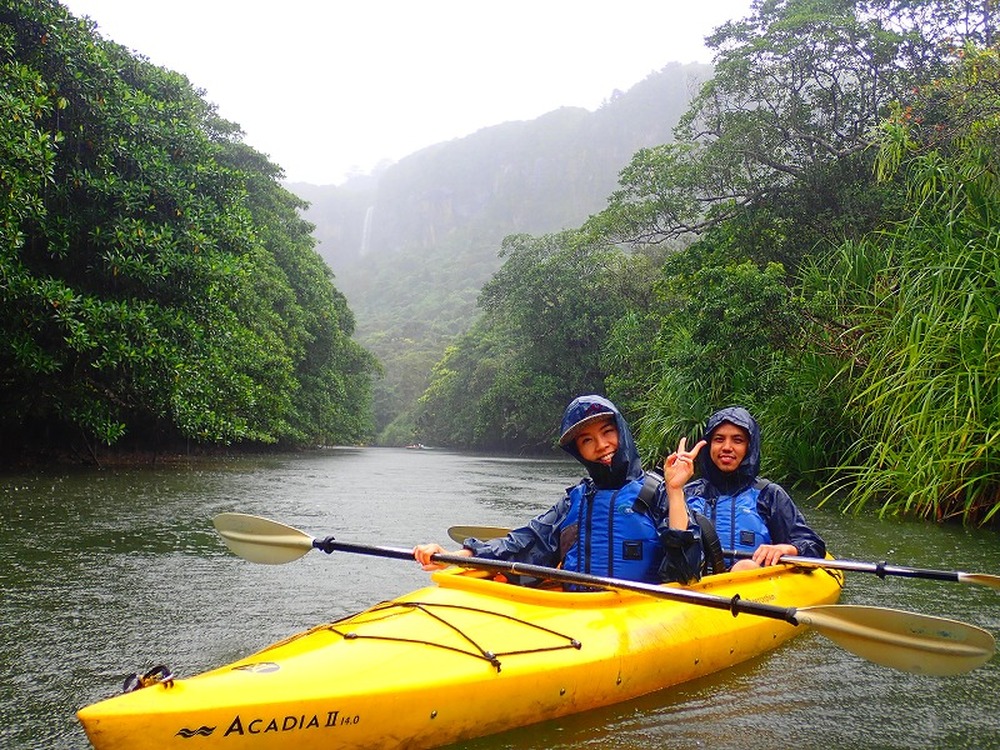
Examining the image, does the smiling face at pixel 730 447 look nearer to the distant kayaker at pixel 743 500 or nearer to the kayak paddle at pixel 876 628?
the distant kayaker at pixel 743 500

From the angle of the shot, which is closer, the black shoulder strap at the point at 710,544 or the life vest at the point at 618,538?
the life vest at the point at 618,538

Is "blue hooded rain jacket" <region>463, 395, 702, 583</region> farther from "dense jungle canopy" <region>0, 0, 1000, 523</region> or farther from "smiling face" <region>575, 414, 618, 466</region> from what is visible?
"dense jungle canopy" <region>0, 0, 1000, 523</region>

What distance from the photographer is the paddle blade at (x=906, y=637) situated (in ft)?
9.02

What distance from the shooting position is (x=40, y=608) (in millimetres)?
4148

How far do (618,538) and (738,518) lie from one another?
149 centimetres

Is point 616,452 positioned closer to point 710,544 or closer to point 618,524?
point 618,524

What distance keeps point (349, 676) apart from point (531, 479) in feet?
42.9

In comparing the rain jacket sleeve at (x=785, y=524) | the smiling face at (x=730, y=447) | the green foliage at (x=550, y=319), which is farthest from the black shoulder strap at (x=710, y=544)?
the green foliage at (x=550, y=319)

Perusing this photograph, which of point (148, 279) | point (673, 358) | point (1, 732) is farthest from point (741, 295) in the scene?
point (1, 732)

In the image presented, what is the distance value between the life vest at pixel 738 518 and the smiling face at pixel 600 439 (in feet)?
4.35

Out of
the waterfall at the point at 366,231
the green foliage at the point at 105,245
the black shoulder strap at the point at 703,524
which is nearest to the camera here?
the black shoulder strap at the point at 703,524

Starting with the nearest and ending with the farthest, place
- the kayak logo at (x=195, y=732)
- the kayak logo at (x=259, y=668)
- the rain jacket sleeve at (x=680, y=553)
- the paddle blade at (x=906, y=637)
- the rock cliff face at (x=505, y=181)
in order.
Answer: the kayak logo at (x=195, y=732) < the kayak logo at (x=259, y=668) < the paddle blade at (x=906, y=637) < the rain jacket sleeve at (x=680, y=553) < the rock cliff face at (x=505, y=181)

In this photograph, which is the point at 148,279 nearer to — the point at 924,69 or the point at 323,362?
the point at 924,69

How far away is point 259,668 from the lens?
247cm
